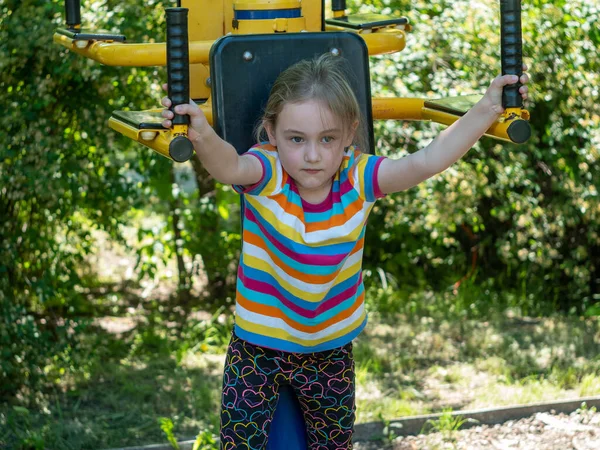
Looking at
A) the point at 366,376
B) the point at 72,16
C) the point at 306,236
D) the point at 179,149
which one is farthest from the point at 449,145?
the point at 366,376

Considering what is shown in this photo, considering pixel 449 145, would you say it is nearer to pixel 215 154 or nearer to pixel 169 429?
pixel 215 154

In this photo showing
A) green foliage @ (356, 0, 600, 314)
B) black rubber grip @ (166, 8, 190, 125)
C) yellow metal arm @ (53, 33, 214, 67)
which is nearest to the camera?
black rubber grip @ (166, 8, 190, 125)

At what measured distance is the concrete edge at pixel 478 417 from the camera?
10.9 ft

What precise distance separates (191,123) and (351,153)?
0.50 m

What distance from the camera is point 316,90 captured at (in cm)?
201

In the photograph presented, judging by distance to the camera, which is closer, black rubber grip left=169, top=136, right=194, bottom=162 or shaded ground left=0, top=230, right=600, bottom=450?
black rubber grip left=169, top=136, right=194, bottom=162

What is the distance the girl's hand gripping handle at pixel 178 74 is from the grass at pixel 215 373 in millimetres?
1660

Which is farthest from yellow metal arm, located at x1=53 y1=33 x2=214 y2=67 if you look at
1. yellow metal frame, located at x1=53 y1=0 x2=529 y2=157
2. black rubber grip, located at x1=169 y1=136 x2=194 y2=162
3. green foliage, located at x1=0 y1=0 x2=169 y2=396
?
green foliage, located at x1=0 y1=0 x2=169 y2=396

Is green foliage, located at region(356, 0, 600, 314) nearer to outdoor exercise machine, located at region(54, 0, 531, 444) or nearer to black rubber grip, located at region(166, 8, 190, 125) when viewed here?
outdoor exercise machine, located at region(54, 0, 531, 444)

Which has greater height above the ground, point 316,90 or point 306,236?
point 316,90

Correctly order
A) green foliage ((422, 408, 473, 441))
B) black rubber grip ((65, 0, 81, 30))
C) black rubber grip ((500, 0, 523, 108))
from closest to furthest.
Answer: black rubber grip ((500, 0, 523, 108))
black rubber grip ((65, 0, 81, 30))
green foliage ((422, 408, 473, 441))

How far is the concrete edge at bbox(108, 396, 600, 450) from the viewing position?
10.9 ft

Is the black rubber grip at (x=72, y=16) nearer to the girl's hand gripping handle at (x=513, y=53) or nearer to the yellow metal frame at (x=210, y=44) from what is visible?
the yellow metal frame at (x=210, y=44)

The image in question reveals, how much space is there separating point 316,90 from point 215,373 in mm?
2188
